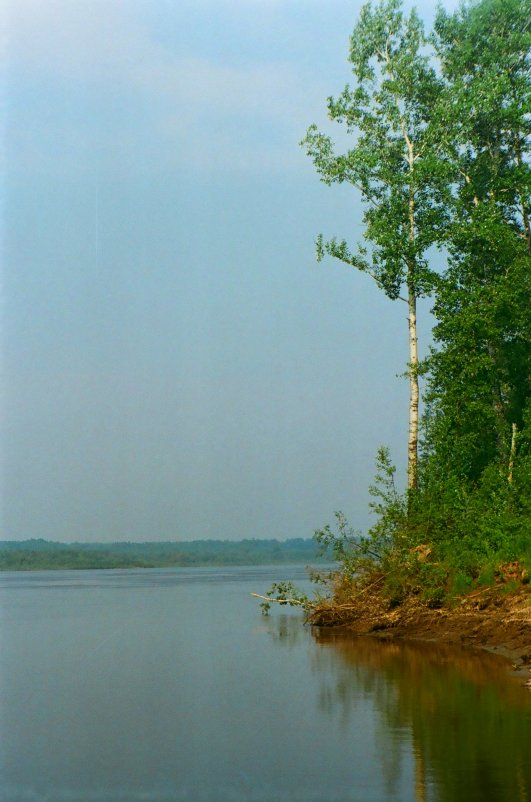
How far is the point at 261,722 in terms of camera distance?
16.5 m

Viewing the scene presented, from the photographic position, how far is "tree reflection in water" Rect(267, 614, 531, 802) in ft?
37.2

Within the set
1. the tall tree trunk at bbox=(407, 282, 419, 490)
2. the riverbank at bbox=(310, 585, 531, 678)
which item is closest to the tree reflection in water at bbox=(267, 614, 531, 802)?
the riverbank at bbox=(310, 585, 531, 678)

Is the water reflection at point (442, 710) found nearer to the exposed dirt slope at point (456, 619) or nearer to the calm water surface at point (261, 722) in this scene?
the calm water surface at point (261, 722)

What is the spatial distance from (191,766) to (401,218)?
2264 cm

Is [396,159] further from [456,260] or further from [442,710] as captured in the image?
[442,710]

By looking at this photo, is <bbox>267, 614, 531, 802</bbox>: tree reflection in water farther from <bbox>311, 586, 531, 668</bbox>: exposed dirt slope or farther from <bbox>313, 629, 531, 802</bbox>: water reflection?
<bbox>311, 586, 531, 668</bbox>: exposed dirt slope

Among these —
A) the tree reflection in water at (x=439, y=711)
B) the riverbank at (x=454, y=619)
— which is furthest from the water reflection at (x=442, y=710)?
the riverbank at (x=454, y=619)

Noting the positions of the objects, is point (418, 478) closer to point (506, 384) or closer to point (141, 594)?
point (506, 384)

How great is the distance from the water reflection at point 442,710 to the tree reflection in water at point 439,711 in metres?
0.01

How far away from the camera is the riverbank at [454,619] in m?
23.2

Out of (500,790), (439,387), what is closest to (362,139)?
(439,387)

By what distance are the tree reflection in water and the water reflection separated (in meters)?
0.01

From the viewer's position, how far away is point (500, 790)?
1076cm

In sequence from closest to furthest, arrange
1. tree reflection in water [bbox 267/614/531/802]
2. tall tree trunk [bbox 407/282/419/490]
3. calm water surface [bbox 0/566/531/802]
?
tree reflection in water [bbox 267/614/531/802] < calm water surface [bbox 0/566/531/802] < tall tree trunk [bbox 407/282/419/490]
